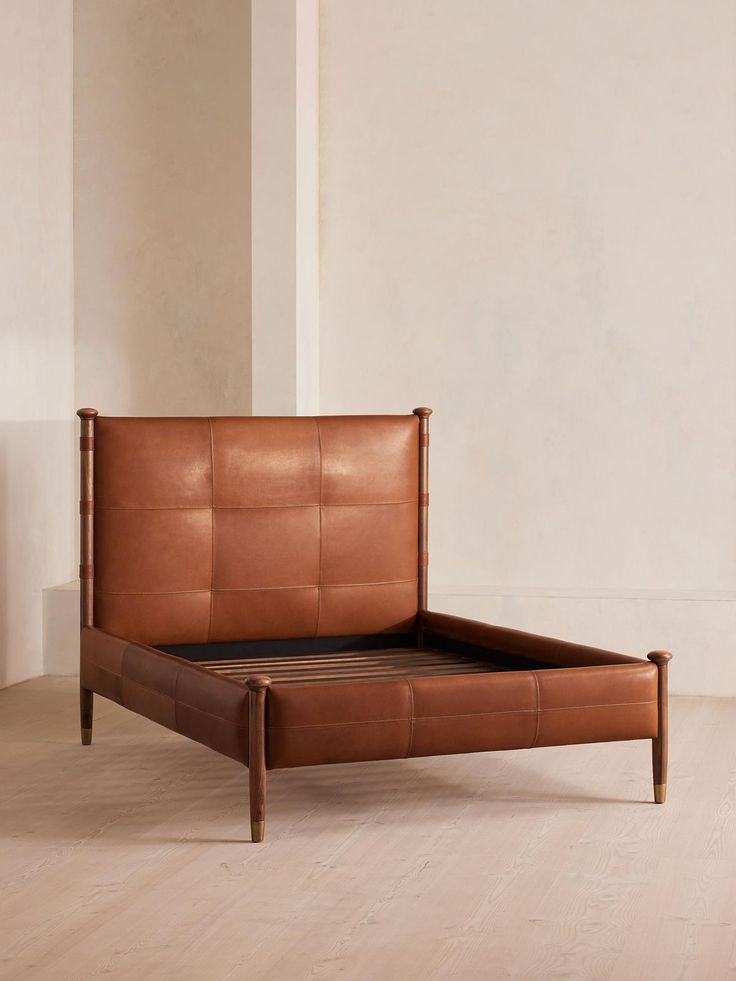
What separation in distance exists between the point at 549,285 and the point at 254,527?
1.81 m

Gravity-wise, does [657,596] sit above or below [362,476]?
below

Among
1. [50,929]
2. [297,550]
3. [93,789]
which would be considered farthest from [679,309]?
[50,929]

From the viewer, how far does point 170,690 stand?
3355 mm

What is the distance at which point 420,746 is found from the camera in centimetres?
316

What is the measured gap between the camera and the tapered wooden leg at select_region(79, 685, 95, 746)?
4031 mm

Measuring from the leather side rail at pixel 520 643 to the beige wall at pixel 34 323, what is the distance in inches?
69.4

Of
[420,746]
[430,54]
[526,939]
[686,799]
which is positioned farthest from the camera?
A: [430,54]

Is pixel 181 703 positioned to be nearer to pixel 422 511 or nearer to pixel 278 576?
pixel 278 576

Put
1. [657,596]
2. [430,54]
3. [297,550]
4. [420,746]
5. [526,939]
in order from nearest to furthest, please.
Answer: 1. [526,939]
2. [420,746]
3. [297,550]
4. [657,596]
5. [430,54]

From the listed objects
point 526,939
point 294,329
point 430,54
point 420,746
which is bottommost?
point 526,939

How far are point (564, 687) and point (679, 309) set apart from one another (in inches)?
89.4

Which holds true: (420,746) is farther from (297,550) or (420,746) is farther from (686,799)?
(297,550)

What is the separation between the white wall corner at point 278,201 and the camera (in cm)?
507

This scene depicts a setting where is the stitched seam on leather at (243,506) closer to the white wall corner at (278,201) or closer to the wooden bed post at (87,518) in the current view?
the wooden bed post at (87,518)
